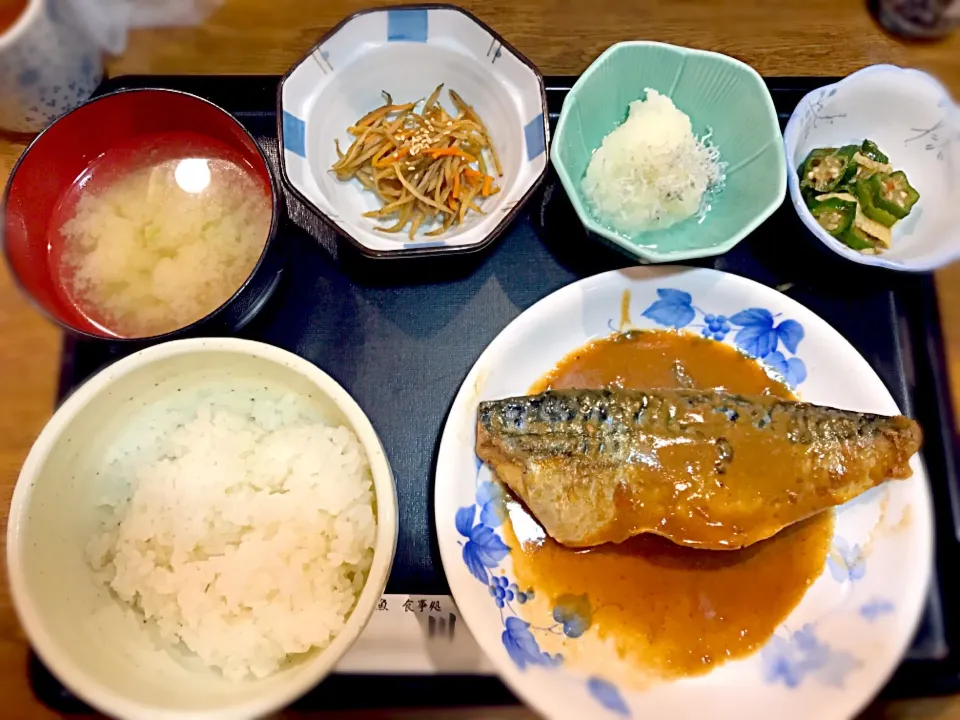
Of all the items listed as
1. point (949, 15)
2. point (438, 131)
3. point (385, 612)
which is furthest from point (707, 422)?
point (949, 15)

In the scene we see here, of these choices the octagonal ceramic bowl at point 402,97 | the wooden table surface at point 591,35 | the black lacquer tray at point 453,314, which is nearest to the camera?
the octagonal ceramic bowl at point 402,97

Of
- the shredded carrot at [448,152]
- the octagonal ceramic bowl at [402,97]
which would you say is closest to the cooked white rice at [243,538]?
the octagonal ceramic bowl at [402,97]

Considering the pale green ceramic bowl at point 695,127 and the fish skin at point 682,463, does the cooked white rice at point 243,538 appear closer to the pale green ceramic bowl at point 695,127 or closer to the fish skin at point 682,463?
the fish skin at point 682,463

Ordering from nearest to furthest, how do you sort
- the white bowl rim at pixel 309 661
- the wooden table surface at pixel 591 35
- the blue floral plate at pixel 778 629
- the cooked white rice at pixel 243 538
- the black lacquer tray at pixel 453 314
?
the white bowl rim at pixel 309 661
the cooked white rice at pixel 243 538
the blue floral plate at pixel 778 629
the black lacquer tray at pixel 453 314
the wooden table surface at pixel 591 35

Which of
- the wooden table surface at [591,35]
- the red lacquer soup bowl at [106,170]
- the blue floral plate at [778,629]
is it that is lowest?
the blue floral plate at [778,629]

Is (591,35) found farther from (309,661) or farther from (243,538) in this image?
(309,661)

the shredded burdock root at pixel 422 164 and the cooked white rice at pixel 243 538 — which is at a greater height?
the shredded burdock root at pixel 422 164

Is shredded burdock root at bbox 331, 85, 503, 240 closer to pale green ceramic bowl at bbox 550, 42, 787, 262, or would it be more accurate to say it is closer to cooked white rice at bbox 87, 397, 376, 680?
pale green ceramic bowl at bbox 550, 42, 787, 262
